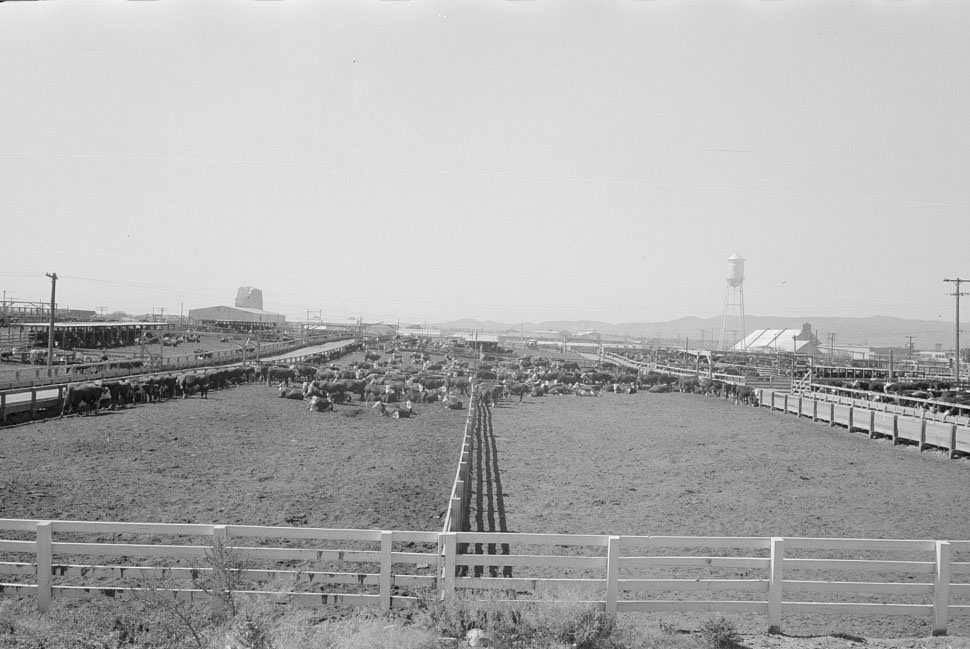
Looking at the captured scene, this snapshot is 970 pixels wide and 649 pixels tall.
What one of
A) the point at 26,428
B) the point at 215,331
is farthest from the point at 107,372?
the point at 215,331

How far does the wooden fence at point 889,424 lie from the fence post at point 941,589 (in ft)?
52.4

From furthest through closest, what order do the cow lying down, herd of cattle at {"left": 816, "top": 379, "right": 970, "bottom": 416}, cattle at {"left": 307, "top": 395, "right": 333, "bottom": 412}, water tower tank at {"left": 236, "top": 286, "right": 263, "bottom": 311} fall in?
water tower tank at {"left": 236, "top": 286, "right": 263, "bottom": 311}
cattle at {"left": 307, "top": 395, "right": 333, "bottom": 412}
the cow lying down
herd of cattle at {"left": 816, "top": 379, "right": 970, "bottom": 416}

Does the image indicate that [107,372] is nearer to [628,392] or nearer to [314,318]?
[628,392]

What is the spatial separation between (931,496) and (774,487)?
3052mm

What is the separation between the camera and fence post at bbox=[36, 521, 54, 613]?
285 inches

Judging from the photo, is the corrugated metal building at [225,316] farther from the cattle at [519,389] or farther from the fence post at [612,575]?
the fence post at [612,575]

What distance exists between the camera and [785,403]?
3459 cm

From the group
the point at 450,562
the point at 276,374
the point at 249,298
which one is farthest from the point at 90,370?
the point at 249,298

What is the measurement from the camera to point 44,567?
723 centimetres

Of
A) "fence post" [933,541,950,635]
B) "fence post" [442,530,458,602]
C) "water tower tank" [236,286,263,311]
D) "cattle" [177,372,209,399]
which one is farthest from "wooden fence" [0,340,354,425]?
"water tower tank" [236,286,263,311]

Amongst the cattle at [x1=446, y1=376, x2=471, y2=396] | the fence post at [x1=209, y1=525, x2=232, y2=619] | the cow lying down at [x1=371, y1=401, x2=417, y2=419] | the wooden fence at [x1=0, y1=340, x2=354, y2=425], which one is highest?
the fence post at [x1=209, y1=525, x2=232, y2=619]

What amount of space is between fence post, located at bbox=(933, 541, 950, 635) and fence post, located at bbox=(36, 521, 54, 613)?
8483 mm

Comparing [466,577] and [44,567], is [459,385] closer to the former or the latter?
[466,577]

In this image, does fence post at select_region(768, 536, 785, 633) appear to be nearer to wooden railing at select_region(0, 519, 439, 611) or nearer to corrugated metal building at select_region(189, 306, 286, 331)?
wooden railing at select_region(0, 519, 439, 611)
